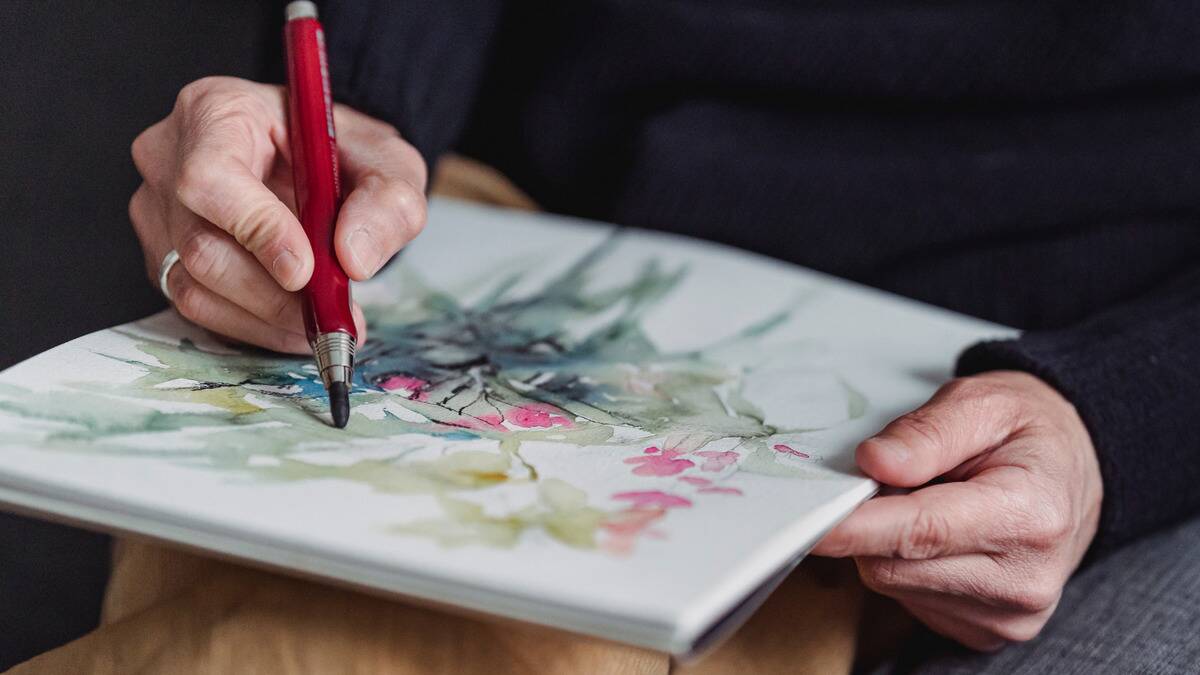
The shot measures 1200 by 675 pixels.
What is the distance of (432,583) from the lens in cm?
27

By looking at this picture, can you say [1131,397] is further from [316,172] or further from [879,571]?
[316,172]

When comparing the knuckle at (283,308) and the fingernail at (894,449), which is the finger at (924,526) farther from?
the knuckle at (283,308)

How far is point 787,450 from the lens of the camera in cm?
37

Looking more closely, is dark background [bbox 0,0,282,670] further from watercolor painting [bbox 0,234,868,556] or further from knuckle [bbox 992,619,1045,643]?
knuckle [bbox 992,619,1045,643]

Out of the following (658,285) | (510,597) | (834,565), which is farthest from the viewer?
(658,285)

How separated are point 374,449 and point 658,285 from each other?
0.26 metres

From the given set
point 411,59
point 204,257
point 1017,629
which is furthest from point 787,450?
point 411,59

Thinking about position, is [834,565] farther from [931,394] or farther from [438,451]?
[438,451]

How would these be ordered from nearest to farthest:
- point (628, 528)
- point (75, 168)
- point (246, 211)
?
point (628, 528), point (246, 211), point (75, 168)

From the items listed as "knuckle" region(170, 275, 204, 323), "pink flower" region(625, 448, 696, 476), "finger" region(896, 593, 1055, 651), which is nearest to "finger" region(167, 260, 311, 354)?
"knuckle" region(170, 275, 204, 323)

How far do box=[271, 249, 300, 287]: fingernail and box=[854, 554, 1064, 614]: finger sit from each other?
0.23m

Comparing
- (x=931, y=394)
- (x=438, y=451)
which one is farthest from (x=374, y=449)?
(x=931, y=394)

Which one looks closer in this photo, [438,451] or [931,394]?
[438,451]

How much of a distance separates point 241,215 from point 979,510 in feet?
0.96
